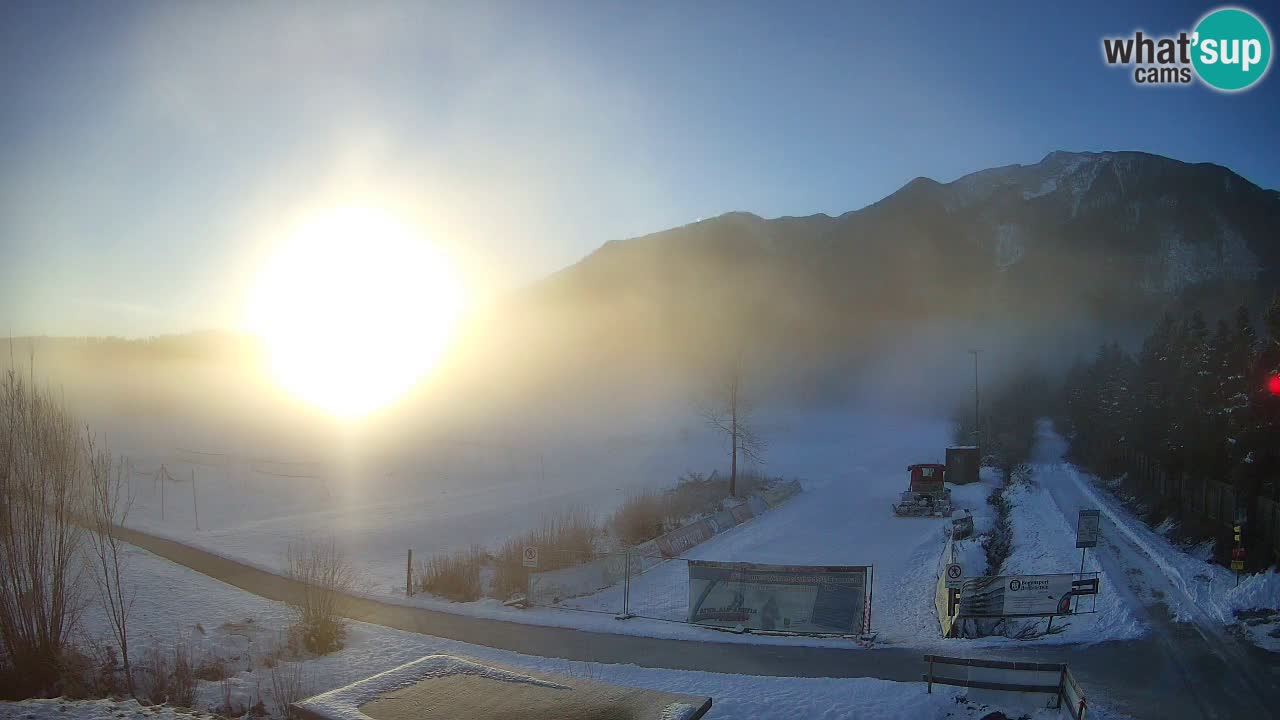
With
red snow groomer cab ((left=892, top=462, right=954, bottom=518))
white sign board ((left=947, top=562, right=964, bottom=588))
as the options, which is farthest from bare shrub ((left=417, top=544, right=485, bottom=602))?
red snow groomer cab ((left=892, top=462, right=954, bottom=518))

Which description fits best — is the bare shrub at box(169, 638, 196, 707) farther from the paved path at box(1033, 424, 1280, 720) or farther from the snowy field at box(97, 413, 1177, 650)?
the paved path at box(1033, 424, 1280, 720)

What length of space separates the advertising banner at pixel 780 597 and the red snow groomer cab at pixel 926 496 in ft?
81.5

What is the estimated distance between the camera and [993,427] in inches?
3041

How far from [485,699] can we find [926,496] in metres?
39.9

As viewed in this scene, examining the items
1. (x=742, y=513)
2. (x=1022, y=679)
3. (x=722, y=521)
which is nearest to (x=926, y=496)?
(x=742, y=513)

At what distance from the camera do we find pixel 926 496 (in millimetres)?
42719

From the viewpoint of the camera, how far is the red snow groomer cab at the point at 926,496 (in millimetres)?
41281

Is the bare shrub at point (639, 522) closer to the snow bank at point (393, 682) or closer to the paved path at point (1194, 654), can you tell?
the paved path at point (1194, 654)

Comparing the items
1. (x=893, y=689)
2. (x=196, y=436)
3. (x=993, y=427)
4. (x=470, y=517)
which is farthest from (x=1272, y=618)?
(x=196, y=436)

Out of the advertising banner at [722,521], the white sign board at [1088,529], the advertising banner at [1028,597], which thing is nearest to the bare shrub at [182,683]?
the advertising banner at [1028,597]

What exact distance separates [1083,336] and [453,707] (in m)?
206

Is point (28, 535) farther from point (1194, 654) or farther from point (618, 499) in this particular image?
point (618, 499)

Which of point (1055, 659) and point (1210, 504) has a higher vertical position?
point (1055, 659)

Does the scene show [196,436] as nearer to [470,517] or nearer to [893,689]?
[470,517]
